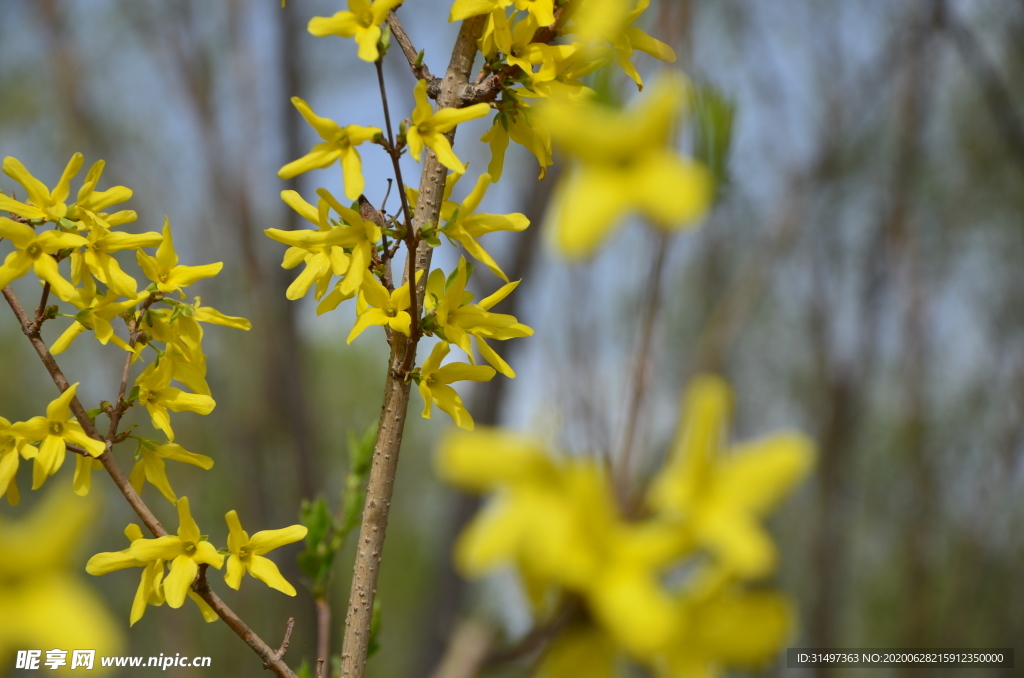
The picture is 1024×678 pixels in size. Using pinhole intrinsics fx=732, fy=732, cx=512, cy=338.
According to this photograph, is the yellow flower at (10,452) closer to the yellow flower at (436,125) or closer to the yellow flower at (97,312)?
→ the yellow flower at (97,312)

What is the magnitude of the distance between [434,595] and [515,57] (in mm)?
3359

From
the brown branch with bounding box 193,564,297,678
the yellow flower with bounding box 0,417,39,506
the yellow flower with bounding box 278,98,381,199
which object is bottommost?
the brown branch with bounding box 193,564,297,678

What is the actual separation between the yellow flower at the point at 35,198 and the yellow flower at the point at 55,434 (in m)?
0.23

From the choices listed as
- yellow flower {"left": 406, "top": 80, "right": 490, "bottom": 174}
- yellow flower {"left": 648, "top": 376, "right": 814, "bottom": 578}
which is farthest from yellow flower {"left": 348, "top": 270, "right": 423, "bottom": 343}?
yellow flower {"left": 648, "top": 376, "right": 814, "bottom": 578}

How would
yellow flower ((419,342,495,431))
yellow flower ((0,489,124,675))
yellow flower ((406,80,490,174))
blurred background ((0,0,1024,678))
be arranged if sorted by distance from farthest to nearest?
blurred background ((0,0,1024,678))
yellow flower ((419,342,495,431))
yellow flower ((406,80,490,174))
yellow flower ((0,489,124,675))

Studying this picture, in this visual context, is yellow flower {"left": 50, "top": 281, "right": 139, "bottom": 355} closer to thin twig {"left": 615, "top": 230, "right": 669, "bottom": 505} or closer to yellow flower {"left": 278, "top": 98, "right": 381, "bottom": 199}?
yellow flower {"left": 278, "top": 98, "right": 381, "bottom": 199}

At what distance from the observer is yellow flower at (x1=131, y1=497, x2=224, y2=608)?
0.79m

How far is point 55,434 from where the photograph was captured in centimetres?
84

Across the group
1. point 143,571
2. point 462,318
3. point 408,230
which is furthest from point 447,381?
point 143,571

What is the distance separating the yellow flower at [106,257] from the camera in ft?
2.88

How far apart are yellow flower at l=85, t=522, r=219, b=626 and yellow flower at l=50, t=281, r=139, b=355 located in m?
0.23

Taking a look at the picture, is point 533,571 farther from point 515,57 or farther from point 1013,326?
point 1013,326

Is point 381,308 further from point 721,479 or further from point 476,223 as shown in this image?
point 721,479

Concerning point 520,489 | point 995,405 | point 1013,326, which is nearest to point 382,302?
point 520,489
